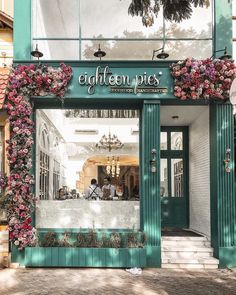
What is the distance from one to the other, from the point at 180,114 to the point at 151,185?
2.51 m

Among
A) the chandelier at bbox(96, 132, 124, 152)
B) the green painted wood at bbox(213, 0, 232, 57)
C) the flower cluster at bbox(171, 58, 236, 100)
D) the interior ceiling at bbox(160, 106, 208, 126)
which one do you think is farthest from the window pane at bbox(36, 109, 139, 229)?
the green painted wood at bbox(213, 0, 232, 57)

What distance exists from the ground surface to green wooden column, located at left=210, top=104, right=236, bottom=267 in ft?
1.80

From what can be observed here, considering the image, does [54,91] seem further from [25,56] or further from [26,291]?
[26,291]

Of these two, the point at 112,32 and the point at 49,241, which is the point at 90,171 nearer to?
the point at 49,241

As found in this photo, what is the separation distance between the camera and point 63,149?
1051 centimetres

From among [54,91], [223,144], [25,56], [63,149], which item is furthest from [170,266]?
[25,56]

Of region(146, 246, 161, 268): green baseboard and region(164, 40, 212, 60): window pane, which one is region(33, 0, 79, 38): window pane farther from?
region(146, 246, 161, 268): green baseboard

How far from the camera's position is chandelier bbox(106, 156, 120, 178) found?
10.1 metres

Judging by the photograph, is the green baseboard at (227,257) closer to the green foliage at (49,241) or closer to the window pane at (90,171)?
the window pane at (90,171)

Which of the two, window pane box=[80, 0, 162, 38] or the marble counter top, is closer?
the marble counter top

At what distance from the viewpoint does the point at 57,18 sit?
34.7 feet

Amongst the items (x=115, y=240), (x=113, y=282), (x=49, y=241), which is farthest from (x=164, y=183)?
(x=113, y=282)

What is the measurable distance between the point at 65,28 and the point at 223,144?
15.8ft

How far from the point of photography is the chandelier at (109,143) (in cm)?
1026
